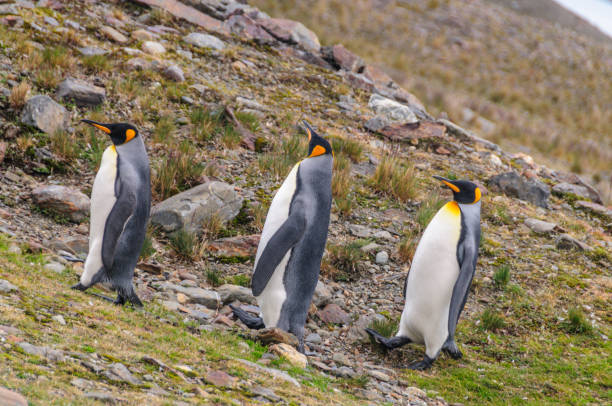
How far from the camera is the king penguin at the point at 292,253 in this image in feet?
16.5

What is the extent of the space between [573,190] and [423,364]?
27.0 ft

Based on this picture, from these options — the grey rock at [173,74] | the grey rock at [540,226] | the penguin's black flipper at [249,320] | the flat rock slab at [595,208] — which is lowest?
the penguin's black flipper at [249,320]

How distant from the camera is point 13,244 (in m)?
5.15

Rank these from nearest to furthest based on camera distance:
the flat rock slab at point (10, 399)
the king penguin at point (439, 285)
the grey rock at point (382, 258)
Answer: the flat rock slab at point (10, 399) → the king penguin at point (439, 285) → the grey rock at point (382, 258)

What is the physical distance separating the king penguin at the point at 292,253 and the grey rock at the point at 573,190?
839cm

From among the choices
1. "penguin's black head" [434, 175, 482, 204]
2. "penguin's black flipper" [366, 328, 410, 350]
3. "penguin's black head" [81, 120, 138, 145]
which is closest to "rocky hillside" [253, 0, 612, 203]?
"penguin's black head" [434, 175, 482, 204]

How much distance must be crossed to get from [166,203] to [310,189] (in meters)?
2.75

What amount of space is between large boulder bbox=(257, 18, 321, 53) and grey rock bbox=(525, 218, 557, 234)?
9.05 metres

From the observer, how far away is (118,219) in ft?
16.6

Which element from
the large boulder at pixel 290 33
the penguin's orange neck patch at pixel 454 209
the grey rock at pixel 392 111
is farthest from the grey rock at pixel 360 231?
the large boulder at pixel 290 33

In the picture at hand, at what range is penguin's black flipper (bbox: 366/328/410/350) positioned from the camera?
18.5 ft

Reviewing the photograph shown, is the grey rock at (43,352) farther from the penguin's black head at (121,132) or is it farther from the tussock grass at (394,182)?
the tussock grass at (394,182)

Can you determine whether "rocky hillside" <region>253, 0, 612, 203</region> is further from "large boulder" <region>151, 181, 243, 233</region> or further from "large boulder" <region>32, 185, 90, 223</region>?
"large boulder" <region>32, 185, 90, 223</region>

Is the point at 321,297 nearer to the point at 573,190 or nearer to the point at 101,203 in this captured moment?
the point at 101,203
